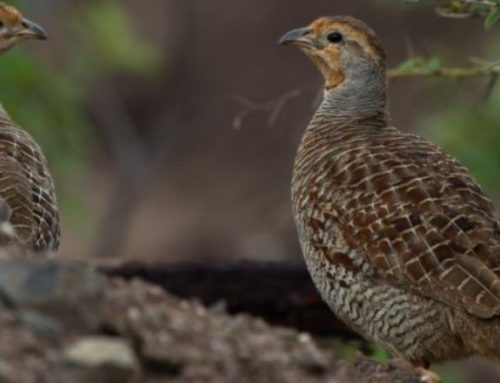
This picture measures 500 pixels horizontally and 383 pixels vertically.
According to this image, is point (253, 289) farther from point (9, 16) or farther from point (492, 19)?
point (492, 19)

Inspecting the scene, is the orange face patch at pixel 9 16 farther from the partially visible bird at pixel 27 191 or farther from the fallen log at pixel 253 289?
the fallen log at pixel 253 289

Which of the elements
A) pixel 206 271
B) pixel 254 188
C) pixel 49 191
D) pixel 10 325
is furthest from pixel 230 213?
pixel 10 325

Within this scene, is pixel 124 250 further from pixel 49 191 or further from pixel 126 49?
pixel 49 191

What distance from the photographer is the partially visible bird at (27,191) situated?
9273 millimetres

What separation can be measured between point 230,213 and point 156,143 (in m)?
2.09

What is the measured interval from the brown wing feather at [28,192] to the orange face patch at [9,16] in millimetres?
1357

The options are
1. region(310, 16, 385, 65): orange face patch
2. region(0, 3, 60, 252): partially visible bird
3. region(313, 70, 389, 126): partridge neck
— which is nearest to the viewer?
region(0, 3, 60, 252): partially visible bird

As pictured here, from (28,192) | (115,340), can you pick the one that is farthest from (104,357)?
(28,192)

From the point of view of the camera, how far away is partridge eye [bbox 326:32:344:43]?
10.8 meters

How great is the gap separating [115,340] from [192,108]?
17072mm

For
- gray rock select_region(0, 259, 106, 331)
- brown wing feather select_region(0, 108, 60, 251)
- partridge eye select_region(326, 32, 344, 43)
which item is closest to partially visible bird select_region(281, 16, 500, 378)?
partridge eye select_region(326, 32, 344, 43)

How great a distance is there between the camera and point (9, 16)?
1143 centimetres

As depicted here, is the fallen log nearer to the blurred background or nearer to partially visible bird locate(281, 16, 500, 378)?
partially visible bird locate(281, 16, 500, 378)

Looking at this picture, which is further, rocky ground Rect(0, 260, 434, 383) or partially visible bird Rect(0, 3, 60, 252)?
partially visible bird Rect(0, 3, 60, 252)
